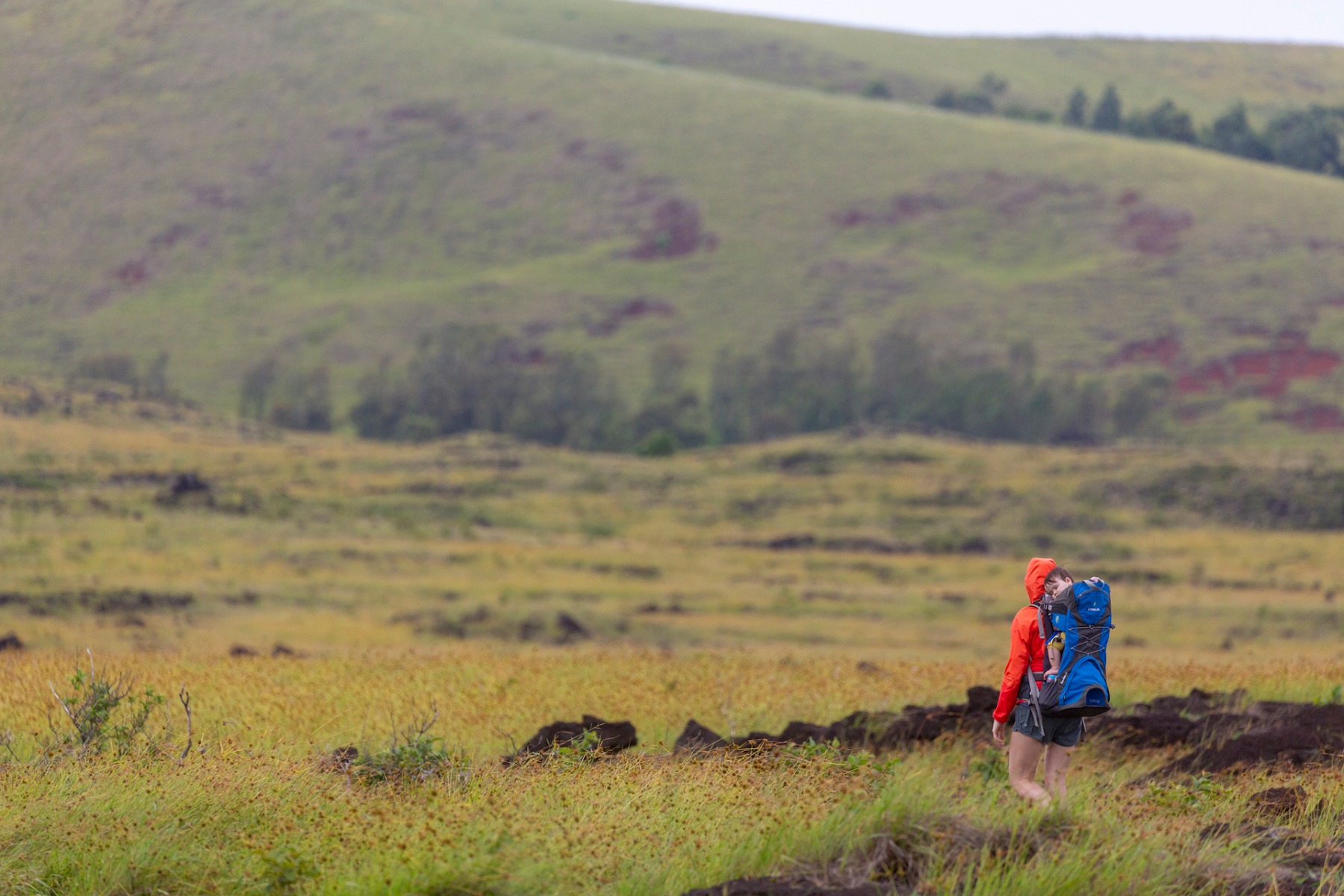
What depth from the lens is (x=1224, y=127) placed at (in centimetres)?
15700

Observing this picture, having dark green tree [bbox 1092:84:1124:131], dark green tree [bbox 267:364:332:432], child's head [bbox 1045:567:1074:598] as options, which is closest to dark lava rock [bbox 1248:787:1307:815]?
child's head [bbox 1045:567:1074:598]

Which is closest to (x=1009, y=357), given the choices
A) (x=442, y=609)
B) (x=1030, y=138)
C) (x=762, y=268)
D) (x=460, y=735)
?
(x=762, y=268)

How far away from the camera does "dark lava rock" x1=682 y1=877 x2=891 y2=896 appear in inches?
240

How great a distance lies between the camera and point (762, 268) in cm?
11781

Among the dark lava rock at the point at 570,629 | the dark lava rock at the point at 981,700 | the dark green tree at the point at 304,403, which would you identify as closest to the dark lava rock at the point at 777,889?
the dark lava rock at the point at 981,700

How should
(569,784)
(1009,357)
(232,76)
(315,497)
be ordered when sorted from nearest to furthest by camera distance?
(569,784), (315,497), (1009,357), (232,76)

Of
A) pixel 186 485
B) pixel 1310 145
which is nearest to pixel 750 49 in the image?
pixel 1310 145

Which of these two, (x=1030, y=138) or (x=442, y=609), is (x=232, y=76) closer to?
(x=1030, y=138)

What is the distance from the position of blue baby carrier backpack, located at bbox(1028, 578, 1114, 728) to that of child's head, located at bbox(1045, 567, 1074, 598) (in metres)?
0.04

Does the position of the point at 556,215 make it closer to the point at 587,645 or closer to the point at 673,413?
the point at 673,413

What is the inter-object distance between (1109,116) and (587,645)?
15284 cm

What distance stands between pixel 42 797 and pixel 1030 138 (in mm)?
140492

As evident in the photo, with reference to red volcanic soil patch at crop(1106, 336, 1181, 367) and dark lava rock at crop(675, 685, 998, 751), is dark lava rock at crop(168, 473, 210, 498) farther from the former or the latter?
red volcanic soil patch at crop(1106, 336, 1181, 367)

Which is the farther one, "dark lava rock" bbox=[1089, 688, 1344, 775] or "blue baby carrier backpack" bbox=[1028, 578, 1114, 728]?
"dark lava rock" bbox=[1089, 688, 1344, 775]
